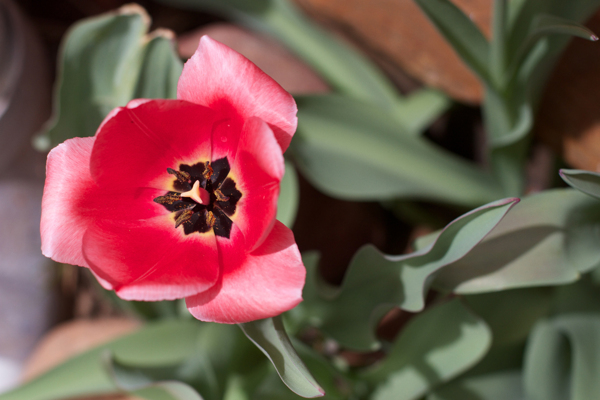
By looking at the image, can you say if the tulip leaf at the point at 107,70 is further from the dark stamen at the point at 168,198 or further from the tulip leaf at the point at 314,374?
the tulip leaf at the point at 314,374

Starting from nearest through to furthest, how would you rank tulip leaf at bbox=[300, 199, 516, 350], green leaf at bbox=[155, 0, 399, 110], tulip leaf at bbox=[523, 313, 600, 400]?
tulip leaf at bbox=[300, 199, 516, 350] → tulip leaf at bbox=[523, 313, 600, 400] → green leaf at bbox=[155, 0, 399, 110]

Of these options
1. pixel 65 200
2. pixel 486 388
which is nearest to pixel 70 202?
pixel 65 200

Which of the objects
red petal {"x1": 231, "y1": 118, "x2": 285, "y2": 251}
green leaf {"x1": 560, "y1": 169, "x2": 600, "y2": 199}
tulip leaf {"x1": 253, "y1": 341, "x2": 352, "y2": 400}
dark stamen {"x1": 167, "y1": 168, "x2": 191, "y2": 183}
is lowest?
tulip leaf {"x1": 253, "y1": 341, "x2": 352, "y2": 400}

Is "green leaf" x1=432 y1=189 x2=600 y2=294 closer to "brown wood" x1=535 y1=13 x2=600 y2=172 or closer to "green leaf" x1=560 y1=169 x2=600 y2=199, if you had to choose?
"green leaf" x1=560 y1=169 x2=600 y2=199

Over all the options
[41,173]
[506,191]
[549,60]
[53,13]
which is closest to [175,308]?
[41,173]

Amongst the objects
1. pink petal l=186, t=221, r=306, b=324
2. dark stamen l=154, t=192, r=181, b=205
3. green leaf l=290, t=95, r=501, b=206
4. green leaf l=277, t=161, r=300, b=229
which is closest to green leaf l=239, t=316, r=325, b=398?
pink petal l=186, t=221, r=306, b=324

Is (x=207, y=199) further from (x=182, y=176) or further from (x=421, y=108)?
(x=421, y=108)

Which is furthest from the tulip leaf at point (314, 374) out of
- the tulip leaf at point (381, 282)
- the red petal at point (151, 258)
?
the red petal at point (151, 258)

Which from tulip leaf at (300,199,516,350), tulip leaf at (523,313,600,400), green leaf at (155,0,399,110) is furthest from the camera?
green leaf at (155,0,399,110)
